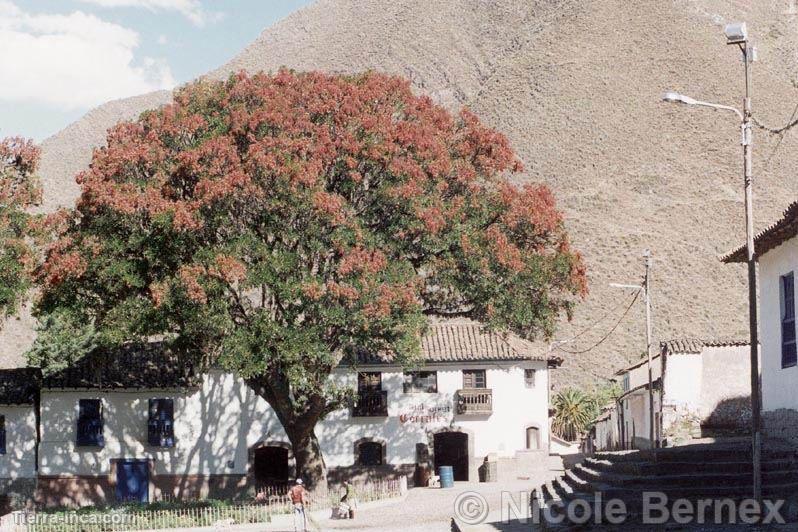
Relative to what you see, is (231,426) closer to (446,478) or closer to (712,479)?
(446,478)

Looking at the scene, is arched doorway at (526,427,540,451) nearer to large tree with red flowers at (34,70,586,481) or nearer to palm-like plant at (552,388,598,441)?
large tree with red flowers at (34,70,586,481)

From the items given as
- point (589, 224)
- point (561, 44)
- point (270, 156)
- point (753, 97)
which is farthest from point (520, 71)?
point (270, 156)

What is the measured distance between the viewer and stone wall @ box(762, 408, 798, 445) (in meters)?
23.4

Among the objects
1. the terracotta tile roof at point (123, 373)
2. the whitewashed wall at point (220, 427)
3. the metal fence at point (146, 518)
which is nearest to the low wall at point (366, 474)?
the whitewashed wall at point (220, 427)

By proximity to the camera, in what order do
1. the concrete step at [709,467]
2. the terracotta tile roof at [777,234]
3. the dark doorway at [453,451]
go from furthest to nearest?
the dark doorway at [453,451], the terracotta tile roof at [777,234], the concrete step at [709,467]

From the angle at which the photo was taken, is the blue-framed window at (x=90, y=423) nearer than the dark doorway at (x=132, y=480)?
No

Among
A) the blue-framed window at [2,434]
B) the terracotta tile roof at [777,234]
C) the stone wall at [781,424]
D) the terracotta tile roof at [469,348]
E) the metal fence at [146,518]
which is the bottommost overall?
the metal fence at [146,518]

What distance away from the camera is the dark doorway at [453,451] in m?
48.1

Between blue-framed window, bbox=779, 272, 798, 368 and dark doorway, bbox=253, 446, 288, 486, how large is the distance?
82.0 feet

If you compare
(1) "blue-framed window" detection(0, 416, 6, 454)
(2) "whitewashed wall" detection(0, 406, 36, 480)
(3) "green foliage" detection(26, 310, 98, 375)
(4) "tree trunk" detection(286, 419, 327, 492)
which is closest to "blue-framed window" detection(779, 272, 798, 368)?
(4) "tree trunk" detection(286, 419, 327, 492)

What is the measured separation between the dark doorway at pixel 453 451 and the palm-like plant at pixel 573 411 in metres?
20.5

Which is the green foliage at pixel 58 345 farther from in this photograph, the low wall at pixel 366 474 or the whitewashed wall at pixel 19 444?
the low wall at pixel 366 474

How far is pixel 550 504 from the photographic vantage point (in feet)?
71.7

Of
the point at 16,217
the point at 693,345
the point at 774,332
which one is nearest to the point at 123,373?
the point at 16,217
